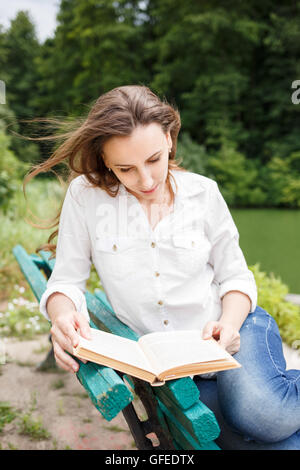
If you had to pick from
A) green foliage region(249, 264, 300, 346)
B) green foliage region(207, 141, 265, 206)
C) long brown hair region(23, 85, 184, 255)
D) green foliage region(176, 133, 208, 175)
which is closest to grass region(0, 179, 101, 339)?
long brown hair region(23, 85, 184, 255)

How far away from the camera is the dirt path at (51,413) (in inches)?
82.4

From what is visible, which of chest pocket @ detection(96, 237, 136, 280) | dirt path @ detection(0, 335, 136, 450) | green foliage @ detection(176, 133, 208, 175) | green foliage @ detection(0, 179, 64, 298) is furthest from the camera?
green foliage @ detection(176, 133, 208, 175)

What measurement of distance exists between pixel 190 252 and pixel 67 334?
A: 53 cm

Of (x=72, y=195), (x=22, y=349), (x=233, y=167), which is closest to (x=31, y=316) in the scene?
(x=22, y=349)

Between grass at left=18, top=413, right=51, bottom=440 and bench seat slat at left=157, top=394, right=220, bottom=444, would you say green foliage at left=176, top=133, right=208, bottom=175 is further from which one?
bench seat slat at left=157, top=394, right=220, bottom=444

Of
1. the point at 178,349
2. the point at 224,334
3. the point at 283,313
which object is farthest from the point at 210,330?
the point at 283,313

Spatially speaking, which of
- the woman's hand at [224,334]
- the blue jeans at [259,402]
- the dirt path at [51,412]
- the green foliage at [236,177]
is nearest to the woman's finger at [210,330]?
the woman's hand at [224,334]

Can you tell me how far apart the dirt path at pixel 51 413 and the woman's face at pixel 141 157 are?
1.32m

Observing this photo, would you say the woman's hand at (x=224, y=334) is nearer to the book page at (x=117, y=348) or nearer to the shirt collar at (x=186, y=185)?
the book page at (x=117, y=348)

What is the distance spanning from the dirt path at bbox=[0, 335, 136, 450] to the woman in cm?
88

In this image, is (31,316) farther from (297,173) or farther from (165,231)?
(297,173)

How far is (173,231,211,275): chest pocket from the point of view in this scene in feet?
5.07

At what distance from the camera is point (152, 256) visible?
60.3 inches
